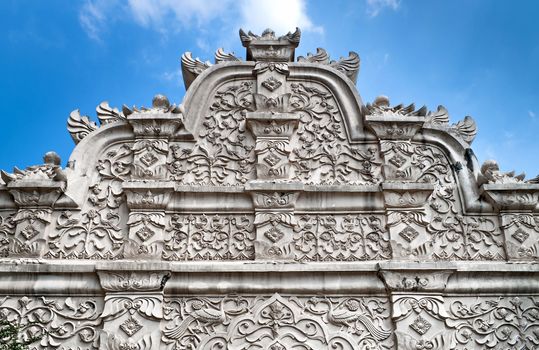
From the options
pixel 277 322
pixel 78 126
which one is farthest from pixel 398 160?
pixel 78 126

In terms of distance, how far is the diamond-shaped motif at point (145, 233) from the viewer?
6402 millimetres

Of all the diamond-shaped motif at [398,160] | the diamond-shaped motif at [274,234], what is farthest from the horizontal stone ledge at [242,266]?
the diamond-shaped motif at [398,160]

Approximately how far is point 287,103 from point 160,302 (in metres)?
3.24

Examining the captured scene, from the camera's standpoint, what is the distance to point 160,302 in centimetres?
601

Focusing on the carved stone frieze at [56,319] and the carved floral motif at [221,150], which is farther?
the carved floral motif at [221,150]

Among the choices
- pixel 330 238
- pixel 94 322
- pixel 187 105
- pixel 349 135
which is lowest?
pixel 94 322

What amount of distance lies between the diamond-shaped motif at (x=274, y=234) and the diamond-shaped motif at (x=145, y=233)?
4.65 feet

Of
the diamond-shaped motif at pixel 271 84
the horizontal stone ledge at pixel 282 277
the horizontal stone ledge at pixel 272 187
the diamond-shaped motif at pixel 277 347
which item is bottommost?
the diamond-shaped motif at pixel 277 347

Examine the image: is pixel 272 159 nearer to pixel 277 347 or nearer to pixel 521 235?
pixel 277 347

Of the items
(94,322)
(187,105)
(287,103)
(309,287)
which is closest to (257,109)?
(287,103)

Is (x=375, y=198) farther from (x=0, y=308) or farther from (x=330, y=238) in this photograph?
(x=0, y=308)

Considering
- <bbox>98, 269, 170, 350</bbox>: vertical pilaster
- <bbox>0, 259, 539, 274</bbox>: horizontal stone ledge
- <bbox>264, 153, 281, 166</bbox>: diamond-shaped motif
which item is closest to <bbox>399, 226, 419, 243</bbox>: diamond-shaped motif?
<bbox>0, 259, 539, 274</bbox>: horizontal stone ledge

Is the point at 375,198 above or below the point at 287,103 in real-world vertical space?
below

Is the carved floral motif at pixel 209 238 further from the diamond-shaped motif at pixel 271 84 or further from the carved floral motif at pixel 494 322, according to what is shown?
the carved floral motif at pixel 494 322
